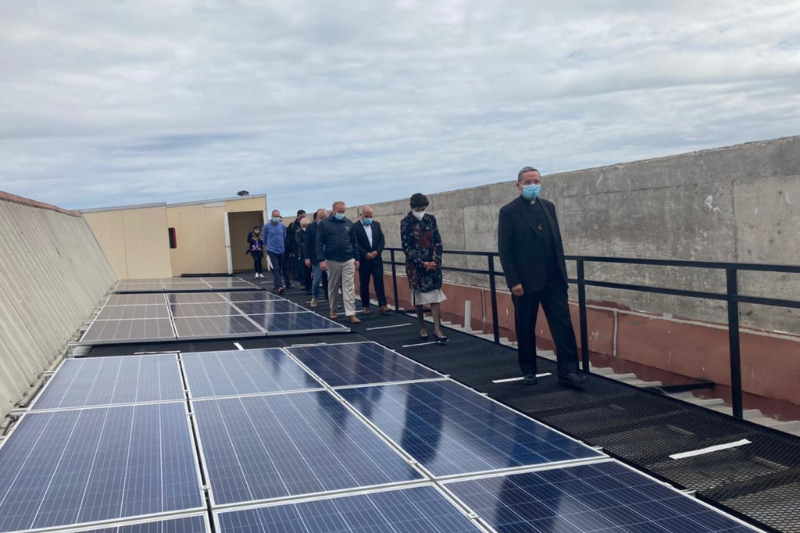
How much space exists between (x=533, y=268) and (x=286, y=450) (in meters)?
3.10

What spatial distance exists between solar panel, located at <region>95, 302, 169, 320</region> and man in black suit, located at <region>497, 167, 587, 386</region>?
21.8ft

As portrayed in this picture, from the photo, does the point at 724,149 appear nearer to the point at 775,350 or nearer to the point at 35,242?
the point at 775,350

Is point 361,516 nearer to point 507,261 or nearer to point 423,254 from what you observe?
point 507,261

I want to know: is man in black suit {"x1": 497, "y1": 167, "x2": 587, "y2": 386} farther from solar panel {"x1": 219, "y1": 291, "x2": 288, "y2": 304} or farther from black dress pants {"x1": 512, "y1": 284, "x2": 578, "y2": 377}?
solar panel {"x1": 219, "y1": 291, "x2": 288, "y2": 304}

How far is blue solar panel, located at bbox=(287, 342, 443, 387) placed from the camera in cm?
681

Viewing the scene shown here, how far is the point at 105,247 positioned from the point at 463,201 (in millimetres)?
14069

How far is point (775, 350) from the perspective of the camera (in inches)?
260

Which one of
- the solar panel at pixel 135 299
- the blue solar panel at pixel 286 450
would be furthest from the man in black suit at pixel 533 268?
the solar panel at pixel 135 299

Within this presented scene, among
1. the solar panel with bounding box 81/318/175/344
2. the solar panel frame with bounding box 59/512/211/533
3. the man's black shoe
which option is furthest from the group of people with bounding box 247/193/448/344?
the solar panel frame with bounding box 59/512/211/533

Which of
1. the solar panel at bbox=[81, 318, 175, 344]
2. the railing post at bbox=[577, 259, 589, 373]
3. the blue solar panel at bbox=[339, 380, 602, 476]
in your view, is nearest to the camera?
the blue solar panel at bbox=[339, 380, 602, 476]

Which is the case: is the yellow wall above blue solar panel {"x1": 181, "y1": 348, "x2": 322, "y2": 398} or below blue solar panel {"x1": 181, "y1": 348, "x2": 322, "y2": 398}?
above

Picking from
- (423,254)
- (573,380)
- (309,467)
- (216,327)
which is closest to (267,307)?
(216,327)

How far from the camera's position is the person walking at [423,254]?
360 inches

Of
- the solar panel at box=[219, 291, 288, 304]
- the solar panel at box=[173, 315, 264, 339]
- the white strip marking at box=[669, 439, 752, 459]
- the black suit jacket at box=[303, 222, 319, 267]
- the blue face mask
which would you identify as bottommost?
the white strip marking at box=[669, 439, 752, 459]
